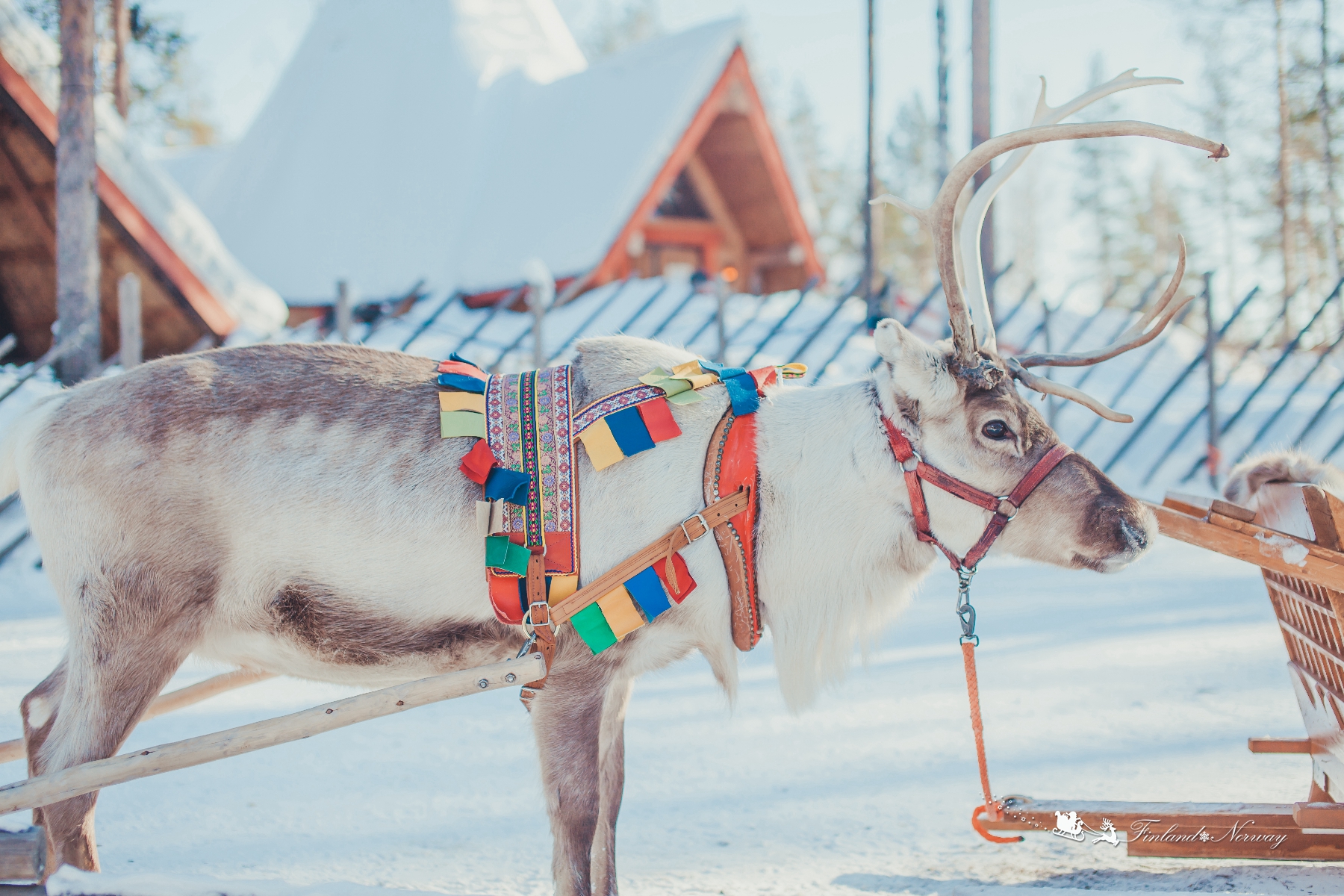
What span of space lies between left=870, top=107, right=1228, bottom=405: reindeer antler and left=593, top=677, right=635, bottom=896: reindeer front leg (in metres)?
1.22

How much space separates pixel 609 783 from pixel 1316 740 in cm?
195

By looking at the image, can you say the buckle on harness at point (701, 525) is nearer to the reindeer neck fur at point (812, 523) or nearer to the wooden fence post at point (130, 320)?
the reindeer neck fur at point (812, 523)

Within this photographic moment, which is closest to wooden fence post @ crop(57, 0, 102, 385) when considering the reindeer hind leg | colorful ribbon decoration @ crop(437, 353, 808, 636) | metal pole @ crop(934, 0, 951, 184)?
the reindeer hind leg

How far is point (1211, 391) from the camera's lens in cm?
957

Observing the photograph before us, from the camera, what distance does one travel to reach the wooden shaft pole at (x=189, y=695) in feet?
7.94

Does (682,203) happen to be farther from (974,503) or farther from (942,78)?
(974,503)

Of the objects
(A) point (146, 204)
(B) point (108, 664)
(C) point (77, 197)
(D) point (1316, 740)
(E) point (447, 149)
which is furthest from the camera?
(E) point (447, 149)

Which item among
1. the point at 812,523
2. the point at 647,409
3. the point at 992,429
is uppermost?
the point at 992,429

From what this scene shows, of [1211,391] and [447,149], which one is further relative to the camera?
[447,149]

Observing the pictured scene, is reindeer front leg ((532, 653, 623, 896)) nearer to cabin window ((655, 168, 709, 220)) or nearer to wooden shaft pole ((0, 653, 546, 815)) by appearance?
wooden shaft pole ((0, 653, 546, 815))

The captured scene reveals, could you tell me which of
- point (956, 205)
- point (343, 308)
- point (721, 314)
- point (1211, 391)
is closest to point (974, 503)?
point (956, 205)

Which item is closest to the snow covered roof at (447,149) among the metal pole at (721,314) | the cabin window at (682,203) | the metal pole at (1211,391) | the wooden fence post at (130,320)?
the cabin window at (682,203)

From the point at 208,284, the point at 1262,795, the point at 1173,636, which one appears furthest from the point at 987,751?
→ the point at 208,284

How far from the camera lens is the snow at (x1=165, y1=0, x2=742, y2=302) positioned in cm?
1287
